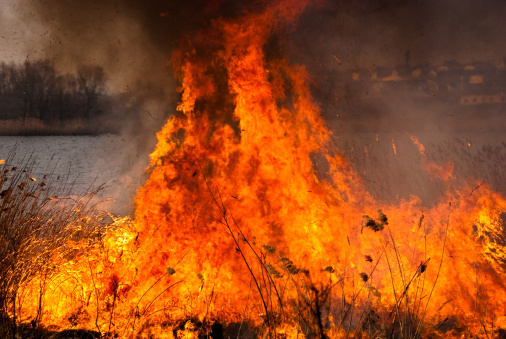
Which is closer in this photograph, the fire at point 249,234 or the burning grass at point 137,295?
the burning grass at point 137,295

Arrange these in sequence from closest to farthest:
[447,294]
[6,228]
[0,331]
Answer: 1. [0,331]
2. [6,228]
3. [447,294]

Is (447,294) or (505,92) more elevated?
(505,92)

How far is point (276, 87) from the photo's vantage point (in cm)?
735

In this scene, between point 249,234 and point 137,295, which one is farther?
point 249,234

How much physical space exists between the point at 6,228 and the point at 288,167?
16.4 ft

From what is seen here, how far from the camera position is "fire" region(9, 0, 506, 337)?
511 centimetres

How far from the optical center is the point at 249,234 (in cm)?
642

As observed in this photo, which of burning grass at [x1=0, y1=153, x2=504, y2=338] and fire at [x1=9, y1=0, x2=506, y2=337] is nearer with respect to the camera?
burning grass at [x1=0, y1=153, x2=504, y2=338]

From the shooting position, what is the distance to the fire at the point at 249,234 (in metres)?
5.11

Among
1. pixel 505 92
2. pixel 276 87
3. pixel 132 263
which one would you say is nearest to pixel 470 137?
pixel 505 92

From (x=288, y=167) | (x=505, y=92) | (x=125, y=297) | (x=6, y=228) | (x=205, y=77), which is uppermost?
(x=505, y=92)

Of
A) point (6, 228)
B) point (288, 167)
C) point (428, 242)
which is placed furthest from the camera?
point (428, 242)

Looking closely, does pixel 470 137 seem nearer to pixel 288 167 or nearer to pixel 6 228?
pixel 288 167

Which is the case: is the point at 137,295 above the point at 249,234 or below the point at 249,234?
below
